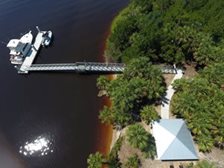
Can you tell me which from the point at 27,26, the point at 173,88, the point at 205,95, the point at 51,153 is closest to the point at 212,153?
the point at 205,95

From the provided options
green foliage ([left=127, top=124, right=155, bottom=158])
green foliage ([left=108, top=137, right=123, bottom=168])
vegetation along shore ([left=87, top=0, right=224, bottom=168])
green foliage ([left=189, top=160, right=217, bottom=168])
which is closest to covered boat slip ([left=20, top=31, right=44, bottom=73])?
vegetation along shore ([left=87, top=0, right=224, bottom=168])

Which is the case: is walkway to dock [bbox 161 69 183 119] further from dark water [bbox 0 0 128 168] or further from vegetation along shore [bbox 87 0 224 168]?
dark water [bbox 0 0 128 168]

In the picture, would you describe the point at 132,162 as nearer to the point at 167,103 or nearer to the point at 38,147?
the point at 167,103

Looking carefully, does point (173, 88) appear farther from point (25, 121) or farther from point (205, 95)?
point (25, 121)

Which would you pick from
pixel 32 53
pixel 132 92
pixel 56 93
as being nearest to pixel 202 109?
pixel 132 92

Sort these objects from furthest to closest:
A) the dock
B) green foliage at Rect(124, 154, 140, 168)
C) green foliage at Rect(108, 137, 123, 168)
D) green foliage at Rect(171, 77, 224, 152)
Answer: the dock → green foliage at Rect(171, 77, 224, 152) → green foliage at Rect(108, 137, 123, 168) → green foliage at Rect(124, 154, 140, 168)

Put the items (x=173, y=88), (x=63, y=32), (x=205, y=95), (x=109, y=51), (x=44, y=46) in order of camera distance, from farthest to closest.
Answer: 1. (x=63, y=32)
2. (x=44, y=46)
3. (x=109, y=51)
4. (x=173, y=88)
5. (x=205, y=95)

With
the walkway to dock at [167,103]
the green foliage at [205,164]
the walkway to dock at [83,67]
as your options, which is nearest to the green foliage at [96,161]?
the walkway to dock at [167,103]
